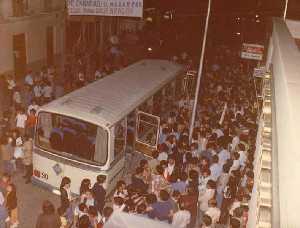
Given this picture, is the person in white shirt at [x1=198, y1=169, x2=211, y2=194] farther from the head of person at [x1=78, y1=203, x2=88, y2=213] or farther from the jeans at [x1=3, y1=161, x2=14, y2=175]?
the jeans at [x1=3, y1=161, x2=14, y2=175]

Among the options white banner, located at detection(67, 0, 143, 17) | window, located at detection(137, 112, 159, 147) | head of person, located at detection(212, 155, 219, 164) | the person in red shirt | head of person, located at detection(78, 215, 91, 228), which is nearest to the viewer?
head of person, located at detection(78, 215, 91, 228)

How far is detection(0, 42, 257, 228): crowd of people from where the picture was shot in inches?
312

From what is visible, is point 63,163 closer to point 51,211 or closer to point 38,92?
point 51,211

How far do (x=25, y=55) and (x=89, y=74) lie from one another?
390 centimetres

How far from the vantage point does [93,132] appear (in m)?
10.1

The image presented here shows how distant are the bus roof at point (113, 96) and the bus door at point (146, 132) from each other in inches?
18.5

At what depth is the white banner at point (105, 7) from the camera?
1522 centimetres

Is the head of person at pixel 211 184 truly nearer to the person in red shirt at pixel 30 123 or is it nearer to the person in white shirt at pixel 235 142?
the person in white shirt at pixel 235 142

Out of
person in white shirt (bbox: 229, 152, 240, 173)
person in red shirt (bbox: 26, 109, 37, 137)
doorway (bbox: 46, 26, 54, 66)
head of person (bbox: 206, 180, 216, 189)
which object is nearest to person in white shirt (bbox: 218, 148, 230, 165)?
person in white shirt (bbox: 229, 152, 240, 173)

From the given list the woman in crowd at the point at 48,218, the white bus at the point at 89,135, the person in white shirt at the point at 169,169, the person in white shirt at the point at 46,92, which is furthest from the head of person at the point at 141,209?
the person in white shirt at the point at 46,92

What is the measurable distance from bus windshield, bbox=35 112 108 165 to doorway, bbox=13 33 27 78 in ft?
43.9

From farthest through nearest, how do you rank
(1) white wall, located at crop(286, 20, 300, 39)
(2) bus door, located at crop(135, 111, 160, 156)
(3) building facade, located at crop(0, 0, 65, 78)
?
(3) building facade, located at crop(0, 0, 65, 78) < (1) white wall, located at crop(286, 20, 300, 39) < (2) bus door, located at crop(135, 111, 160, 156)

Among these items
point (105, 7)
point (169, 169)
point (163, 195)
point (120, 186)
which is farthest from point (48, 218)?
point (105, 7)

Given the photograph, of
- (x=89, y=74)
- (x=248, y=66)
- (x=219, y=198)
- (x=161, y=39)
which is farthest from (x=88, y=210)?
(x=161, y=39)
